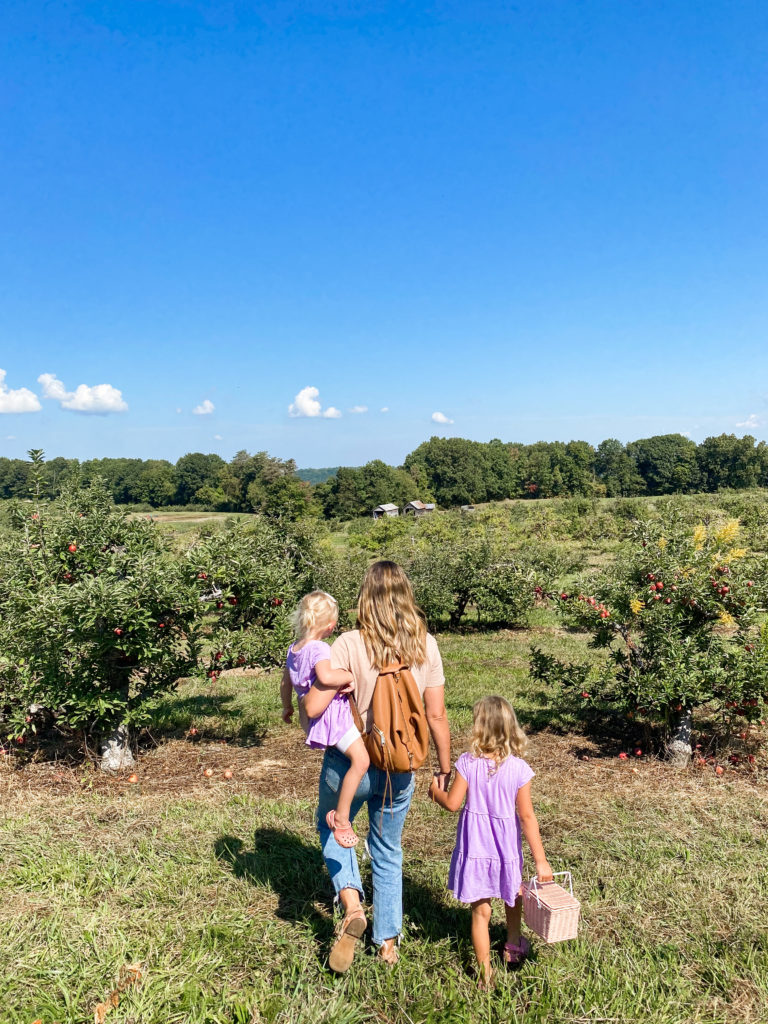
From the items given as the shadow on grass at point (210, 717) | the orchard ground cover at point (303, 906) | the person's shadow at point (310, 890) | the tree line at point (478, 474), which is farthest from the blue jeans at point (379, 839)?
the tree line at point (478, 474)

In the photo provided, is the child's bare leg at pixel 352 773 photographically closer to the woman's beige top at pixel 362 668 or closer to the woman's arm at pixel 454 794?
the woman's beige top at pixel 362 668

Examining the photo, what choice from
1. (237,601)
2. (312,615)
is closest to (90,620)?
(237,601)

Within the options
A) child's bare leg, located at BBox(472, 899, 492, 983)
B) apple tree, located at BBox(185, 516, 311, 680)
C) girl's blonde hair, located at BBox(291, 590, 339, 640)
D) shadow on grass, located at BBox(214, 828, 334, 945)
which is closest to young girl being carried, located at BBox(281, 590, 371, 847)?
girl's blonde hair, located at BBox(291, 590, 339, 640)

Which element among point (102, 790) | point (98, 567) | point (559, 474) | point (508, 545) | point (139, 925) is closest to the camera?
point (139, 925)

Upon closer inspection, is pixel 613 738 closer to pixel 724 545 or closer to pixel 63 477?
→ pixel 724 545

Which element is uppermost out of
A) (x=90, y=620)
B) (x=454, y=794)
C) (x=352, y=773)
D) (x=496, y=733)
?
(x=90, y=620)

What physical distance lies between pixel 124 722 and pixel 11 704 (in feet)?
4.51

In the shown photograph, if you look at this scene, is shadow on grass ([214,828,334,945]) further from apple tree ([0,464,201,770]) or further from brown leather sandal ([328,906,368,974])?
apple tree ([0,464,201,770])

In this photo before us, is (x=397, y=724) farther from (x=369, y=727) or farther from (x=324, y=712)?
(x=324, y=712)

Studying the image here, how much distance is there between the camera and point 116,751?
5746 millimetres

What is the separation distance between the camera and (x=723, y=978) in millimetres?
2816

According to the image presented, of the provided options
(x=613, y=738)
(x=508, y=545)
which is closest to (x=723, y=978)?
(x=613, y=738)

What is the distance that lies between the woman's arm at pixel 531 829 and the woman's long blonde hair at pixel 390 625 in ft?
2.58

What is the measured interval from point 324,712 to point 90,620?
9.36 ft
